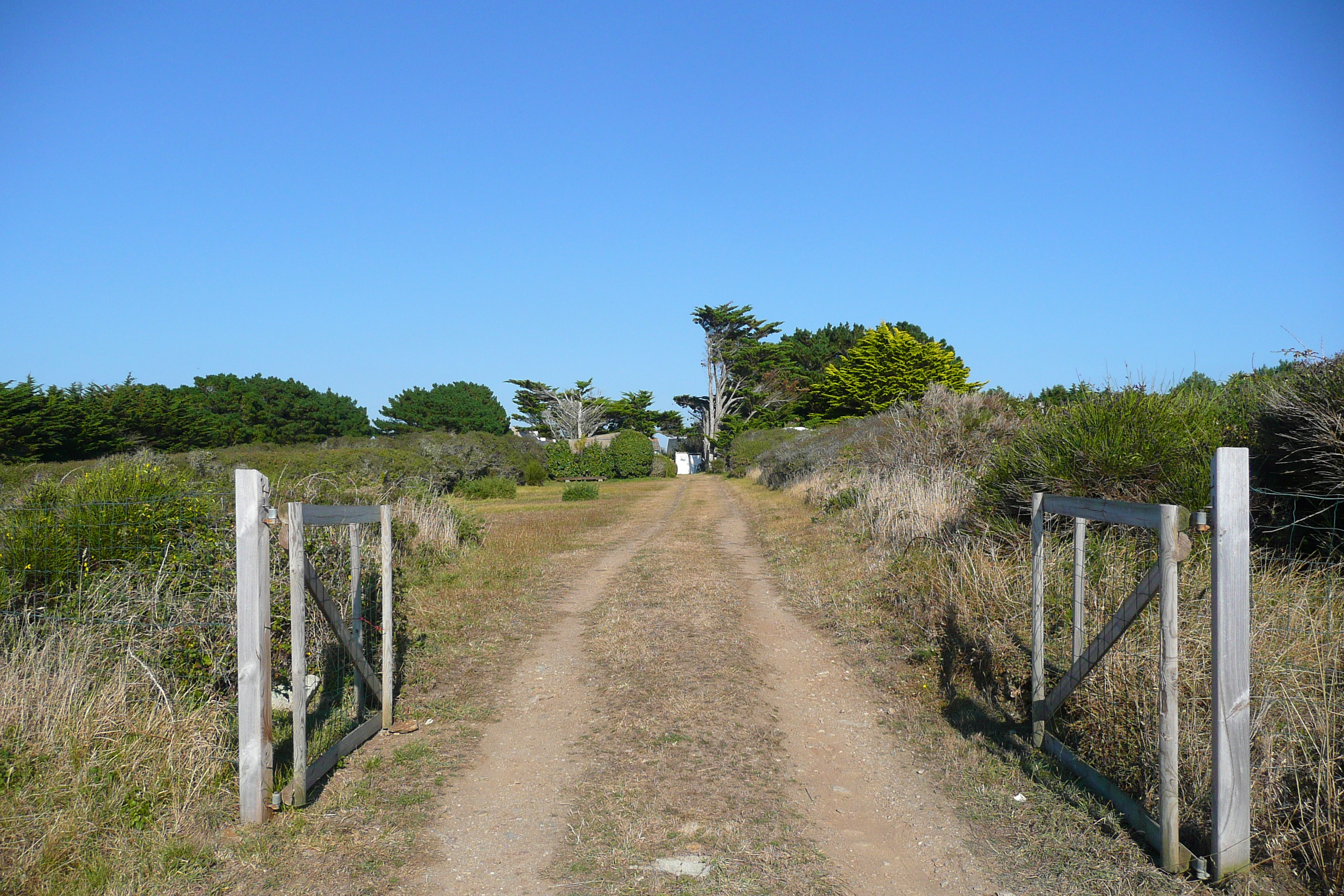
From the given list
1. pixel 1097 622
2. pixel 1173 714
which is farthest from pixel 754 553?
pixel 1173 714

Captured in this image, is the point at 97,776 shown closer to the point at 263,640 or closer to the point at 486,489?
the point at 263,640

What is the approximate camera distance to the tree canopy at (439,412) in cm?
7331

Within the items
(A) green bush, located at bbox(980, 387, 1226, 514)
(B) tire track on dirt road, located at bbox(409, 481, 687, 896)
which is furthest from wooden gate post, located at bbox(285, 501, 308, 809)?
(A) green bush, located at bbox(980, 387, 1226, 514)

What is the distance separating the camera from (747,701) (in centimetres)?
641

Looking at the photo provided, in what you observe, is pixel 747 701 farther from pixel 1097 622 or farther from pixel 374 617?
pixel 374 617

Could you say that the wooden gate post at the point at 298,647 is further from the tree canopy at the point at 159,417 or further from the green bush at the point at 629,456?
the green bush at the point at 629,456

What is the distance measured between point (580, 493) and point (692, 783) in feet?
96.9

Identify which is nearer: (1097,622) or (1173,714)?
(1173,714)

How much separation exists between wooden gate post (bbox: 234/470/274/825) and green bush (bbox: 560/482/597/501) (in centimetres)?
2829

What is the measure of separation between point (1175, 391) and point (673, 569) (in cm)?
704

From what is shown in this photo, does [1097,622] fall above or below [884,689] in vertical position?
above

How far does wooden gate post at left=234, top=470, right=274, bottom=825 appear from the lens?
404 cm

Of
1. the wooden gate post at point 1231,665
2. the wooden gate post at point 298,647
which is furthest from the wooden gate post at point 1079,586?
the wooden gate post at point 298,647

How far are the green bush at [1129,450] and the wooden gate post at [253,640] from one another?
23.0 feet
